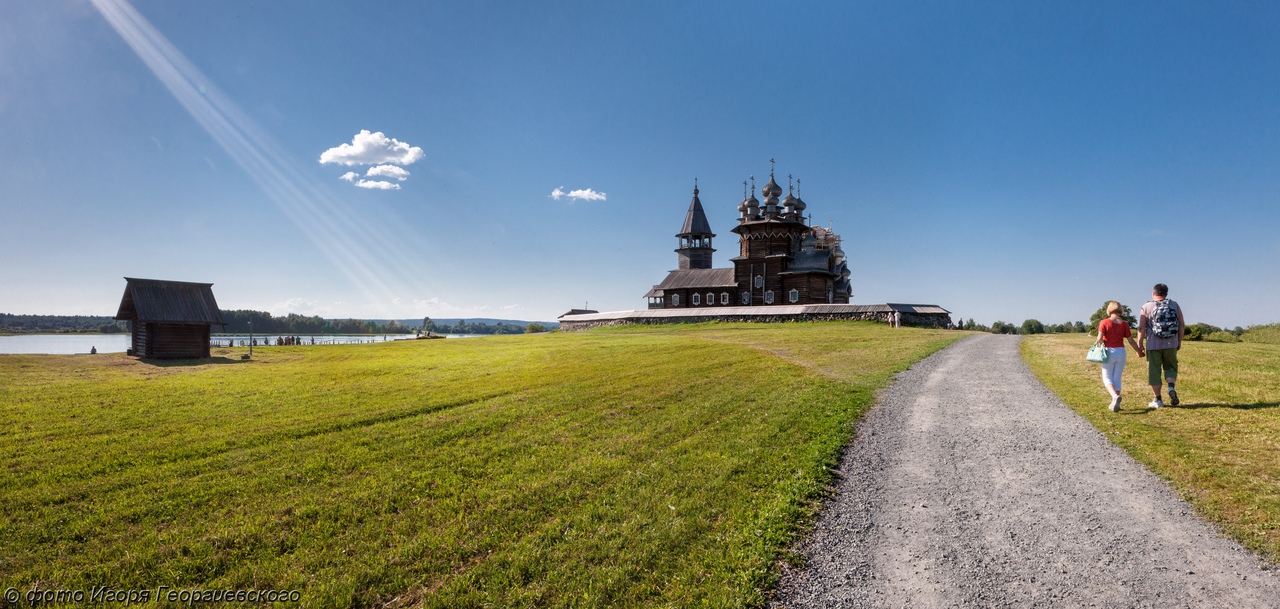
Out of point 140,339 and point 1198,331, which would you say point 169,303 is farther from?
point 1198,331

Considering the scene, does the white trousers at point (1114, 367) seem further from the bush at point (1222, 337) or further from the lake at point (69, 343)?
the lake at point (69, 343)

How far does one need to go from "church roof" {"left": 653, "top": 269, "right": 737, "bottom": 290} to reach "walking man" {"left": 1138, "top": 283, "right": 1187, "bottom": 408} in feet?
142

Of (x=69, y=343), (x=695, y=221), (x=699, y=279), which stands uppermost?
(x=695, y=221)

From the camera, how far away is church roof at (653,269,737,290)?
5494 cm

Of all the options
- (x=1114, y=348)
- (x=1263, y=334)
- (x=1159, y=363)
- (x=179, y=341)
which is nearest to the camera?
(x=1159, y=363)

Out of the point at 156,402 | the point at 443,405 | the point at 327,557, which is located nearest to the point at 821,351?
the point at 443,405

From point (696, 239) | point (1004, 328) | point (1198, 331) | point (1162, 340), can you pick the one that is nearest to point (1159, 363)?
point (1162, 340)

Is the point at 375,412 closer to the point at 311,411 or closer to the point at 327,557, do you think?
the point at 311,411

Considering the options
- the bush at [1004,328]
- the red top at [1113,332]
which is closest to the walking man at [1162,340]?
the red top at [1113,332]

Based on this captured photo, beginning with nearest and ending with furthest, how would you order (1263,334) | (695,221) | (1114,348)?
(1114,348), (1263,334), (695,221)

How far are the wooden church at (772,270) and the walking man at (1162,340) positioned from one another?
3676 cm

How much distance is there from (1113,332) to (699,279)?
4676cm

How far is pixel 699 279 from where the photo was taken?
56.8 meters

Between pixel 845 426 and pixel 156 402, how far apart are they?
624 inches
